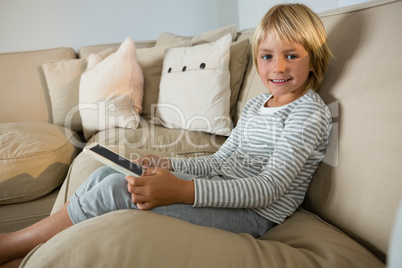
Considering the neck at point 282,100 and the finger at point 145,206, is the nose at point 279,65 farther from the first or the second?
the finger at point 145,206

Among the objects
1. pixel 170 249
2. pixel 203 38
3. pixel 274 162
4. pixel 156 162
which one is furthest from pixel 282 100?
pixel 203 38

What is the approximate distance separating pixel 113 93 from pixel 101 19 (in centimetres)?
114

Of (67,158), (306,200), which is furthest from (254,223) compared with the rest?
(67,158)

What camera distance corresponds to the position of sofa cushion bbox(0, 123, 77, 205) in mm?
1338

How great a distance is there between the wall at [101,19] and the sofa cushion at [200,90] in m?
0.95

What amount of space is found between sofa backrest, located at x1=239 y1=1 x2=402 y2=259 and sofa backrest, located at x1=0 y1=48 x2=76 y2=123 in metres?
1.73

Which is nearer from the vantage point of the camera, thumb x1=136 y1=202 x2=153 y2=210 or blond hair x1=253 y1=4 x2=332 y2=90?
thumb x1=136 y1=202 x2=153 y2=210

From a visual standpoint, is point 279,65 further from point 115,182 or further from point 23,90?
point 23,90

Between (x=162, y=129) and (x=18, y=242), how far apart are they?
84 centimetres

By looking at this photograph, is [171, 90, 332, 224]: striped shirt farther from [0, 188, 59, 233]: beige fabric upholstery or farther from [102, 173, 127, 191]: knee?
[0, 188, 59, 233]: beige fabric upholstery

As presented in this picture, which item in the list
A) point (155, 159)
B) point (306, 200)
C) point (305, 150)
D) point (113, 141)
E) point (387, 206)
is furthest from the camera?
point (113, 141)

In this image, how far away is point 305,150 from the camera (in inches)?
32.5

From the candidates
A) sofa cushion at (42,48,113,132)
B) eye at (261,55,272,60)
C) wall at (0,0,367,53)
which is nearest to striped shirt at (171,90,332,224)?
eye at (261,55,272,60)

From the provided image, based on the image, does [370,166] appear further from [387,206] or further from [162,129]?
[162,129]
